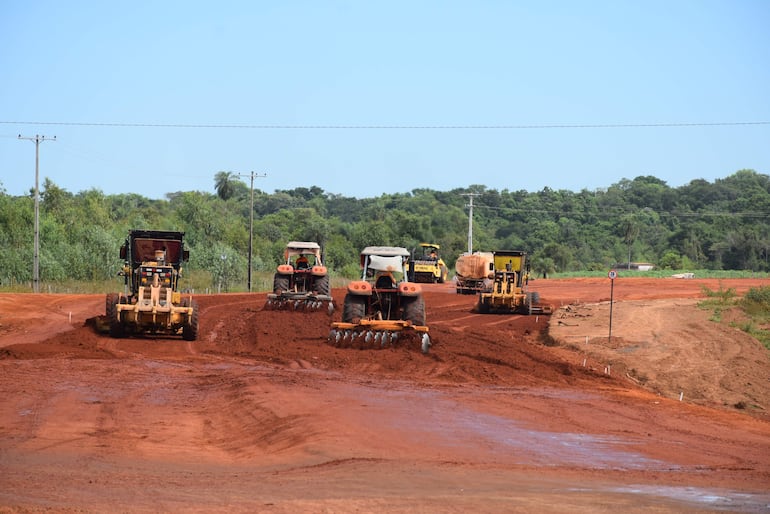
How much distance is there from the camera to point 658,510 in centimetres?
859

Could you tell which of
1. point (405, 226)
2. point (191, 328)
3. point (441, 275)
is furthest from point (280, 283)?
point (405, 226)

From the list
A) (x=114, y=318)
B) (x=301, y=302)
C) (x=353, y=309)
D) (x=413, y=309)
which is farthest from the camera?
(x=301, y=302)

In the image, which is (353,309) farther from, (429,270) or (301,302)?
(429,270)

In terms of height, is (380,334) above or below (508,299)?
below

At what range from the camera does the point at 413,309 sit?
2306 centimetres

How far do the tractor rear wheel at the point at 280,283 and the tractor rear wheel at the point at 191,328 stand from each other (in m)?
10.3

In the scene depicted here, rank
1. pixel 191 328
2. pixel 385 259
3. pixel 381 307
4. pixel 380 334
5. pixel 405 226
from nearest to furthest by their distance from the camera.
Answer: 1. pixel 380 334
2. pixel 385 259
3. pixel 381 307
4. pixel 191 328
5. pixel 405 226

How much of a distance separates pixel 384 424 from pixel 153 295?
12.6m

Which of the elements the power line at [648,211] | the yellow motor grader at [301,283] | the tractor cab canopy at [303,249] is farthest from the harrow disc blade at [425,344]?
the power line at [648,211]

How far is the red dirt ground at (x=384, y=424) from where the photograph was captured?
29.7 ft

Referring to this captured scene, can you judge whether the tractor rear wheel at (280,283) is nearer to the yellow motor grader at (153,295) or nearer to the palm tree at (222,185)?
the yellow motor grader at (153,295)

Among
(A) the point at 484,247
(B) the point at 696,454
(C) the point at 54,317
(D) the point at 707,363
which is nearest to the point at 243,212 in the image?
(A) the point at 484,247

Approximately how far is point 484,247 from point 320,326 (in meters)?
80.3

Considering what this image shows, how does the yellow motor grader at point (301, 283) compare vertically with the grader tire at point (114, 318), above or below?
above
